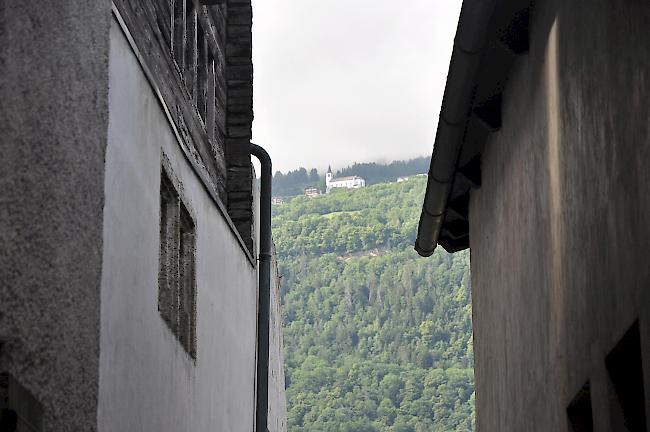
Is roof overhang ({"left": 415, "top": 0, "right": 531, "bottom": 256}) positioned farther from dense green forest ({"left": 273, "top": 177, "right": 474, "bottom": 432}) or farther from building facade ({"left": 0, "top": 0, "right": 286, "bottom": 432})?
dense green forest ({"left": 273, "top": 177, "right": 474, "bottom": 432})

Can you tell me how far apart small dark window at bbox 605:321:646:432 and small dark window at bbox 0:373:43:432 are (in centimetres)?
213

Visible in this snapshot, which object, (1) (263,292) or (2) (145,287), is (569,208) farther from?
(1) (263,292)

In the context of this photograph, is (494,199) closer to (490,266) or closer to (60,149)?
(490,266)

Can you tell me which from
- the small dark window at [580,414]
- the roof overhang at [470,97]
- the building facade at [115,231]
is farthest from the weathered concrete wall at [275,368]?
the small dark window at [580,414]

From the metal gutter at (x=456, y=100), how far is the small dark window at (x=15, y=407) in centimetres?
370

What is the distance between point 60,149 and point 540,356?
3344 millimetres

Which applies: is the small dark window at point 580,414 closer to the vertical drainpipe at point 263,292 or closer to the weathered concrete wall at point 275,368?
the vertical drainpipe at point 263,292

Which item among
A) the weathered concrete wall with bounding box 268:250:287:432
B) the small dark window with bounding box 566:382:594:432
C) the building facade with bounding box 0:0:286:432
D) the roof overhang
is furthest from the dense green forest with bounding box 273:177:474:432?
the small dark window with bounding box 566:382:594:432

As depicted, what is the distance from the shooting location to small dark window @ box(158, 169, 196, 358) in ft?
27.0

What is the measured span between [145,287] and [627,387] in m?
2.98

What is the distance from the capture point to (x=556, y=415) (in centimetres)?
671

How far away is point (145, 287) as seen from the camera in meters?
7.20

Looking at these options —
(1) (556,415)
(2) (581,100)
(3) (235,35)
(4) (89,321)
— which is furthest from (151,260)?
(3) (235,35)

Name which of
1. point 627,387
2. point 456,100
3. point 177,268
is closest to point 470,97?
point 456,100
